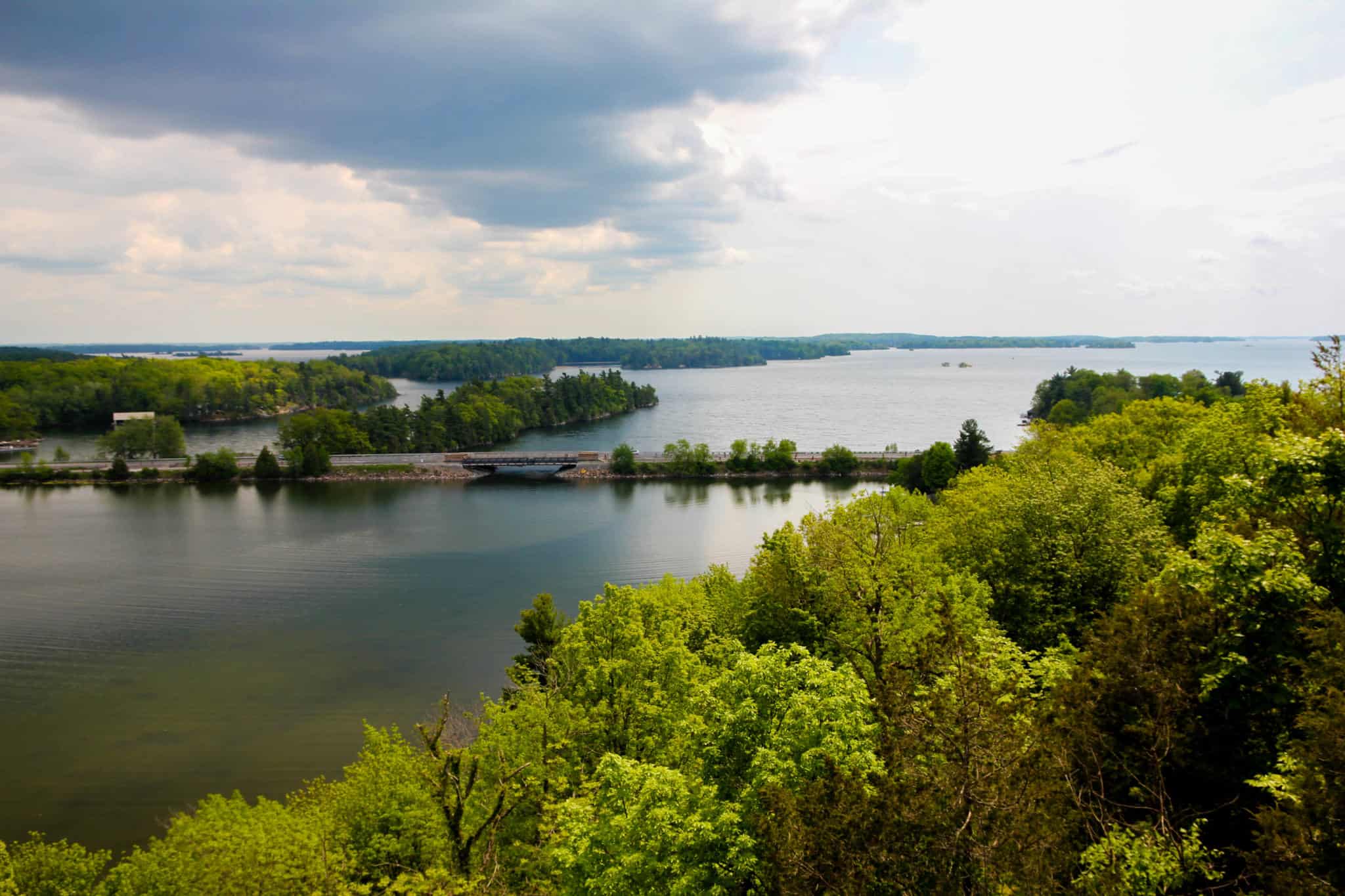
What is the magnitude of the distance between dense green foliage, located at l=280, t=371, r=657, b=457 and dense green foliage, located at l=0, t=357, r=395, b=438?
2380 cm

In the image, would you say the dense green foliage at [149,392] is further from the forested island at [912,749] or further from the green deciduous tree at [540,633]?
the forested island at [912,749]

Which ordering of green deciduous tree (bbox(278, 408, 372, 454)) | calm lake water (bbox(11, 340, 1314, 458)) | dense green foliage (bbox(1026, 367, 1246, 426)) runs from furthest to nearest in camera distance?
calm lake water (bbox(11, 340, 1314, 458))
green deciduous tree (bbox(278, 408, 372, 454))
dense green foliage (bbox(1026, 367, 1246, 426))

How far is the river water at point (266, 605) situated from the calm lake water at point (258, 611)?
0.26 ft

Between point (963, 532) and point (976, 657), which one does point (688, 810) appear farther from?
point (963, 532)

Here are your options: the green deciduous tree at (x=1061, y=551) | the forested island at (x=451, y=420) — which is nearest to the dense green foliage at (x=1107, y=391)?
the green deciduous tree at (x=1061, y=551)

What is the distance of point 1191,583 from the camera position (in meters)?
7.30

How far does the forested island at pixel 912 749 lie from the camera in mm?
5320

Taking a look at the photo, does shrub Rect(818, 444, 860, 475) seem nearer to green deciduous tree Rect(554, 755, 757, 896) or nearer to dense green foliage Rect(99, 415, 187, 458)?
green deciduous tree Rect(554, 755, 757, 896)

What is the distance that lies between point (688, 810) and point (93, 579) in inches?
1204

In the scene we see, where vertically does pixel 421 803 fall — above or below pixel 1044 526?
below

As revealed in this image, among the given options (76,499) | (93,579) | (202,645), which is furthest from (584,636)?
(76,499)

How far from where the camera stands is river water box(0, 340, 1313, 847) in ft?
51.3

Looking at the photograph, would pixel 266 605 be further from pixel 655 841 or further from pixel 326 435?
pixel 326 435

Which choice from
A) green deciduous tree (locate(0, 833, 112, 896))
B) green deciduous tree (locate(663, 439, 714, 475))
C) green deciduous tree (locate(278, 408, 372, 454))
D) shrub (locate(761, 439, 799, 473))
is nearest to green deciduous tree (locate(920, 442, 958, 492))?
shrub (locate(761, 439, 799, 473))
